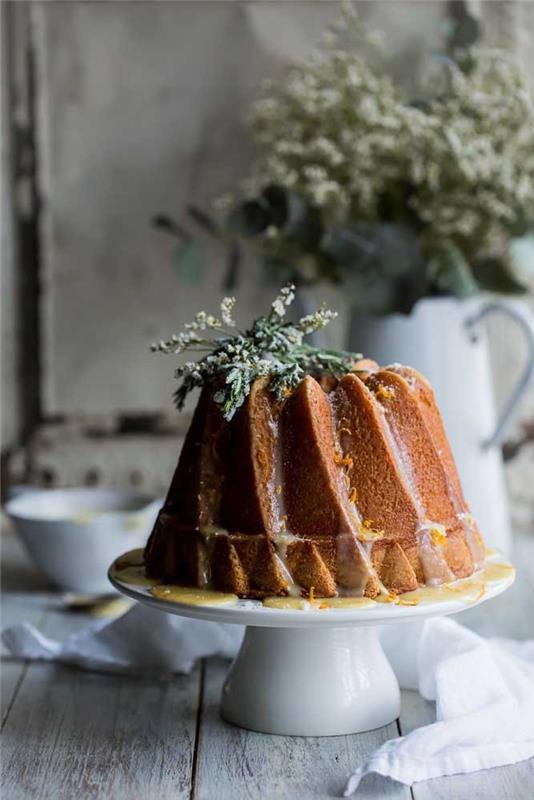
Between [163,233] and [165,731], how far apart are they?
1.22 m

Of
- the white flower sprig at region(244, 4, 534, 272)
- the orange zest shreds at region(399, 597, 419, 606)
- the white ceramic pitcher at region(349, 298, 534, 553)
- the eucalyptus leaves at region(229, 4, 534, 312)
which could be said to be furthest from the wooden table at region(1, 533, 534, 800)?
the white flower sprig at region(244, 4, 534, 272)

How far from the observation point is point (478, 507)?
5.47ft

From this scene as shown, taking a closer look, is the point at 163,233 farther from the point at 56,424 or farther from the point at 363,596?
the point at 363,596

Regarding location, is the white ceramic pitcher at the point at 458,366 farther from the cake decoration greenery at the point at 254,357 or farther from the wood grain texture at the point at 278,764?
the wood grain texture at the point at 278,764

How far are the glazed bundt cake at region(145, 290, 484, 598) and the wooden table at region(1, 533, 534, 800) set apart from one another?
16 centimetres

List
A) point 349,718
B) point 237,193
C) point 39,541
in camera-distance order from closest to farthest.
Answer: point 349,718 → point 39,541 → point 237,193

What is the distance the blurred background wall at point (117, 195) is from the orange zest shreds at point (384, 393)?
1.03m

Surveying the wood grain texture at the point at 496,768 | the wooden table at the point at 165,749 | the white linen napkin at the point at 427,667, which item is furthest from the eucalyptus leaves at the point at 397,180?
the wooden table at the point at 165,749

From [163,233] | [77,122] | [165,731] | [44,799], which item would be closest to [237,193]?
[163,233]

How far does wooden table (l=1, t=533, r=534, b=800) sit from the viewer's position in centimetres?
92

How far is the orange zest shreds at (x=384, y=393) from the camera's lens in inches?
40.7

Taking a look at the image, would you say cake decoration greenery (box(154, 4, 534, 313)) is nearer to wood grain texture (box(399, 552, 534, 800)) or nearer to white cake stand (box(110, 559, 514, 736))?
wood grain texture (box(399, 552, 534, 800))

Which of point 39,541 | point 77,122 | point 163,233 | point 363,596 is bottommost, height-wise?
point 39,541

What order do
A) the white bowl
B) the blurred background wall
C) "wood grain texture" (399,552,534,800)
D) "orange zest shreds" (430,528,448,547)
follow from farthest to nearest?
the blurred background wall < the white bowl < "orange zest shreds" (430,528,448,547) < "wood grain texture" (399,552,534,800)
